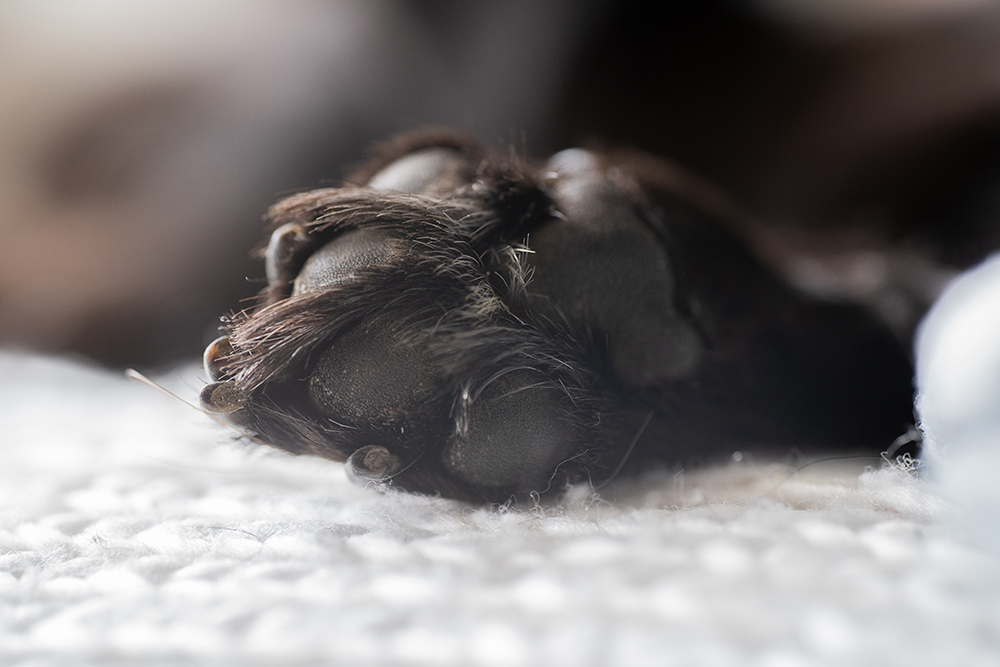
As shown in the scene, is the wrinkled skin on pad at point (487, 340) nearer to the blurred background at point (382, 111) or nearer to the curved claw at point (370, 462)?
the curved claw at point (370, 462)

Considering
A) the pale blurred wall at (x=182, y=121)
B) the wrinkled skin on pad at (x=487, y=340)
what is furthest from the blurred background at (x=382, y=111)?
the wrinkled skin on pad at (x=487, y=340)

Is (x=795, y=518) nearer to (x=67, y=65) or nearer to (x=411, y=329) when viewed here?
(x=411, y=329)

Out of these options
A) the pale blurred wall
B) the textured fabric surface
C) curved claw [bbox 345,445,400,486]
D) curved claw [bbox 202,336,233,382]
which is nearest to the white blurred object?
the textured fabric surface

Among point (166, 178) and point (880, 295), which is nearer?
point (880, 295)

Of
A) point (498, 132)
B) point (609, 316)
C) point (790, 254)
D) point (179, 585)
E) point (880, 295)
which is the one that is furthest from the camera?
point (498, 132)

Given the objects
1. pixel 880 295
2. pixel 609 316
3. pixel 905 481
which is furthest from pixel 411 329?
pixel 880 295

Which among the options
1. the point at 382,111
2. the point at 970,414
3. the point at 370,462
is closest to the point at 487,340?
the point at 370,462
